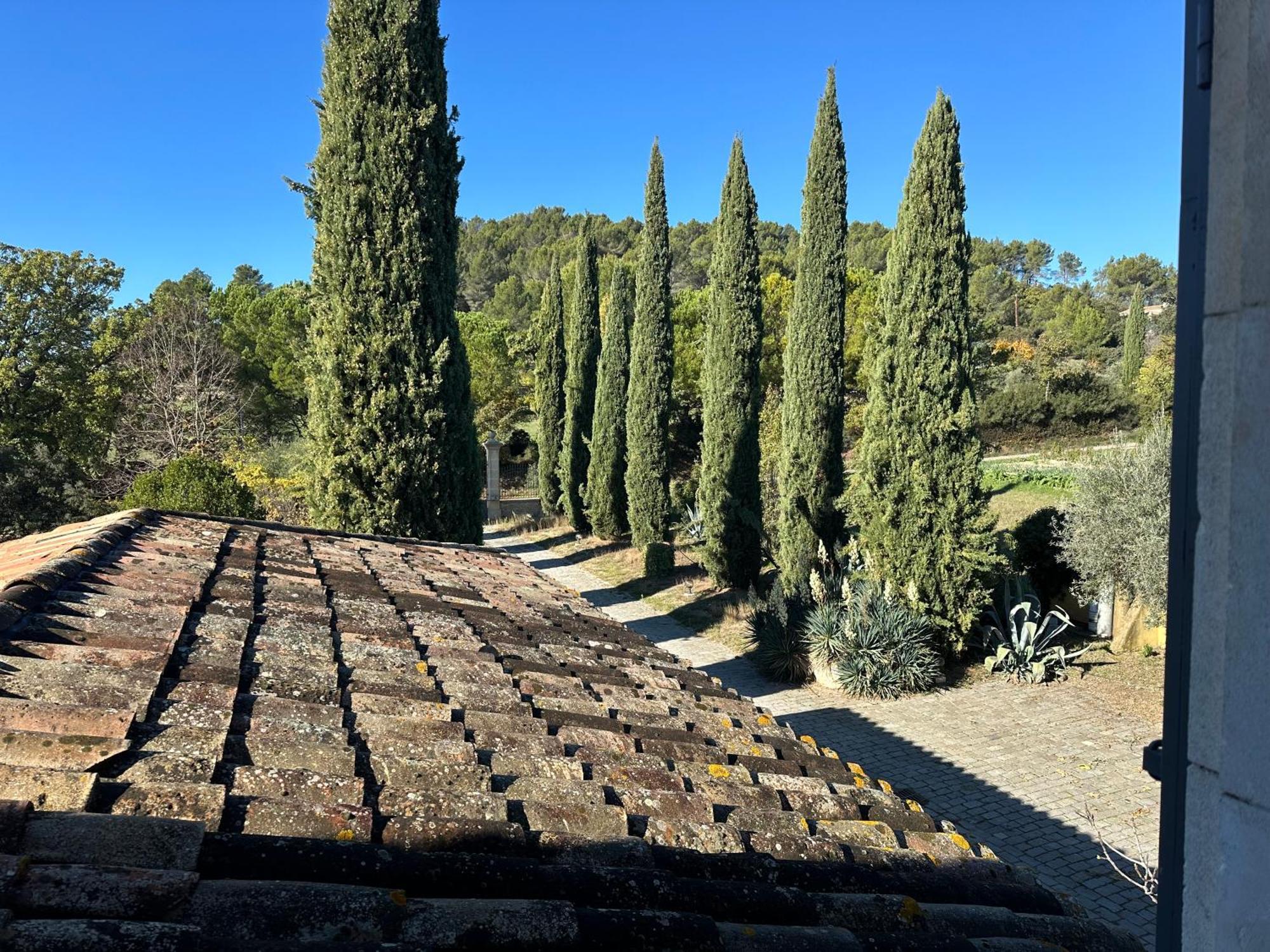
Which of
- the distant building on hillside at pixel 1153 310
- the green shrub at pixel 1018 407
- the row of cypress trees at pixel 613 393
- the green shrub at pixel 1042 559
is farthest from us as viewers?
the distant building on hillside at pixel 1153 310

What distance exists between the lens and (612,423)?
23.1 metres

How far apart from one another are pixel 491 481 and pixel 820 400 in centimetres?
1612

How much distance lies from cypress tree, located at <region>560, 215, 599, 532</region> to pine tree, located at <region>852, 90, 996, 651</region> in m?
14.8

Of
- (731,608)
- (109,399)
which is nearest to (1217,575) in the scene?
(731,608)

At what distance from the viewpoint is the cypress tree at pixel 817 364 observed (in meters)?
14.8

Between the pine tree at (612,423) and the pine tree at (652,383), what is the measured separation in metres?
1.85

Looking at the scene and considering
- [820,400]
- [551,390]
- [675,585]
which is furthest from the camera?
[551,390]

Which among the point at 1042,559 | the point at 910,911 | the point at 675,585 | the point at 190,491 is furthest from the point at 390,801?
the point at 675,585

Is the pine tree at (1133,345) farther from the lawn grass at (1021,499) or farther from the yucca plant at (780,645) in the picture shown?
the yucca plant at (780,645)

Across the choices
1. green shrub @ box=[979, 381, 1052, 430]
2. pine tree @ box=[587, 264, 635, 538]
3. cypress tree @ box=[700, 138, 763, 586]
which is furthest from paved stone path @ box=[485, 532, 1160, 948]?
green shrub @ box=[979, 381, 1052, 430]

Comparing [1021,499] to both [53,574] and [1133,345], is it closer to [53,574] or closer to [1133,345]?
[53,574]

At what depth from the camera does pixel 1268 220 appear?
94 centimetres

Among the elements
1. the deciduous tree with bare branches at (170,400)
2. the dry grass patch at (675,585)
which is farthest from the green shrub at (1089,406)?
the deciduous tree with bare branches at (170,400)

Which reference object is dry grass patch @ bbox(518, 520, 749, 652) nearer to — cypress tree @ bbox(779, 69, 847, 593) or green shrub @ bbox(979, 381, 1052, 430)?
cypress tree @ bbox(779, 69, 847, 593)
